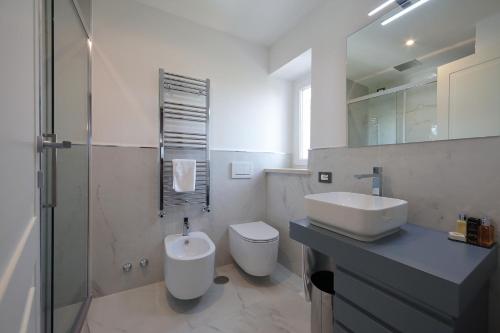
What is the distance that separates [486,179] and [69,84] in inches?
85.7

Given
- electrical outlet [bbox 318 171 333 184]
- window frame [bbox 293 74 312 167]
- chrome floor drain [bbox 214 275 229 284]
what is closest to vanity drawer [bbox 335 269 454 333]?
electrical outlet [bbox 318 171 333 184]

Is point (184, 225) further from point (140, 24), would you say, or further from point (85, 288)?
point (140, 24)

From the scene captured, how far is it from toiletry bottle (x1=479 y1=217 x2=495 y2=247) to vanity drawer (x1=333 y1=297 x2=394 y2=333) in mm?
581

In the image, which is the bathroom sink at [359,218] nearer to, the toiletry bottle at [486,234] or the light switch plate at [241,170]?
the toiletry bottle at [486,234]

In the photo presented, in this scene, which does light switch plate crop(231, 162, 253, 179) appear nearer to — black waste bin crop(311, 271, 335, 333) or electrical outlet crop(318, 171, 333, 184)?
electrical outlet crop(318, 171, 333, 184)

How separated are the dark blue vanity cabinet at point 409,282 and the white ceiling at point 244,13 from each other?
1859 mm

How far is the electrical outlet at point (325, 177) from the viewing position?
5.57ft

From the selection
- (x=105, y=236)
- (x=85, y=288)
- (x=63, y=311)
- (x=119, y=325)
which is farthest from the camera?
(x=105, y=236)

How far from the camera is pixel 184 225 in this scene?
196 cm

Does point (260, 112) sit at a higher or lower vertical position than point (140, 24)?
lower

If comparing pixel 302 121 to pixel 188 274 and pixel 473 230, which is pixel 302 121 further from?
pixel 188 274

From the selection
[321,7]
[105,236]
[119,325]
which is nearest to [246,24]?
[321,7]

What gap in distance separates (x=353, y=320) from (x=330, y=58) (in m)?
1.75

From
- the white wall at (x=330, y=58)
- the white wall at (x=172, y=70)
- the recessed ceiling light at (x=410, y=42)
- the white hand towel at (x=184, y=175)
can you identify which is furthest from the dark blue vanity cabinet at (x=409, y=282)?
the white wall at (x=172, y=70)
